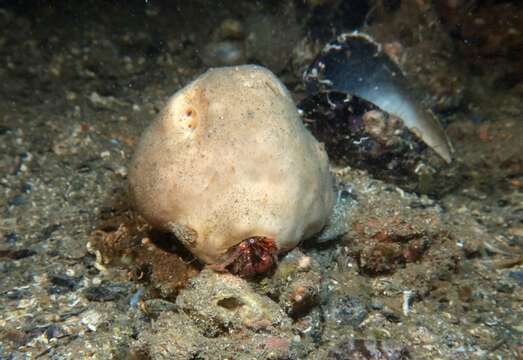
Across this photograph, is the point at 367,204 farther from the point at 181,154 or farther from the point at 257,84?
the point at 181,154

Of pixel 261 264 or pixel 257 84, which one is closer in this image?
pixel 261 264

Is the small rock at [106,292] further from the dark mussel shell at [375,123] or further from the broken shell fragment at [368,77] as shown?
the broken shell fragment at [368,77]

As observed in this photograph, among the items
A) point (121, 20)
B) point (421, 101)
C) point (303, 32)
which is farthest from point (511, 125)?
point (121, 20)

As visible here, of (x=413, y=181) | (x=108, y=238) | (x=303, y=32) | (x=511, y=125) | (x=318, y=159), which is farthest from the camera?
(x=303, y=32)

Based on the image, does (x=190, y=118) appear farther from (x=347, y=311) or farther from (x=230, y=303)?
(x=347, y=311)

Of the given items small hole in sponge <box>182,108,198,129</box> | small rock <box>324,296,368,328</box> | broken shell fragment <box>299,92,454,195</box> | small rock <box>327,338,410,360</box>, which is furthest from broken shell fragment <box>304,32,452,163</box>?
small rock <box>327,338,410,360</box>

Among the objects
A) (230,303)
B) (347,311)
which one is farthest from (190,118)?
(347,311)

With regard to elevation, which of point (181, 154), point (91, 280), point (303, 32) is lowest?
point (91, 280)
